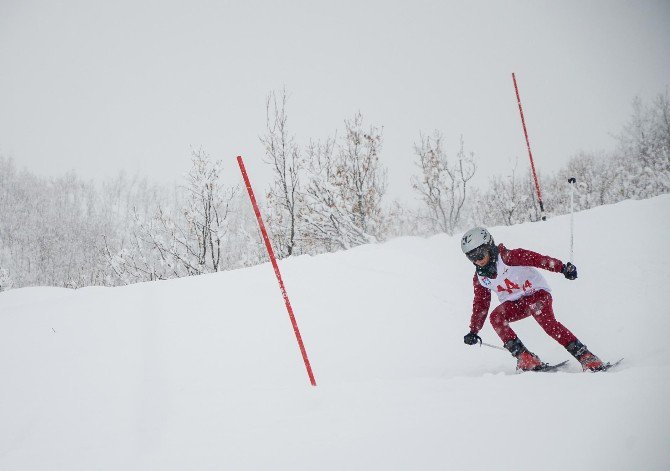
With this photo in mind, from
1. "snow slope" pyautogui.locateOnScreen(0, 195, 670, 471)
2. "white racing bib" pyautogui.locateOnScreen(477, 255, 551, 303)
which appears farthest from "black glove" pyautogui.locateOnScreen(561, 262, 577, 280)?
"snow slope" pyautogui.locateOnScreen(0, 195, 670, 471)

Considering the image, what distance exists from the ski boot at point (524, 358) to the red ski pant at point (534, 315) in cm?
7

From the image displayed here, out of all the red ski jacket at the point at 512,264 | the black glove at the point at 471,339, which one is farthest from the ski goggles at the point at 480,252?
the black glove at the point at 471,339

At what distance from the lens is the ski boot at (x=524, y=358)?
158 inches

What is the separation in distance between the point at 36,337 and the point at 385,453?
219 inches

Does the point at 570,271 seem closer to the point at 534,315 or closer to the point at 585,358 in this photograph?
the point at 534,315

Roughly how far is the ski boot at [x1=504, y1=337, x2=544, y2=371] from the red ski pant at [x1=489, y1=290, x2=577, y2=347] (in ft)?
0.23

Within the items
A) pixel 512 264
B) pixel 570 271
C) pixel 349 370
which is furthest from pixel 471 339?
pixel 349 370

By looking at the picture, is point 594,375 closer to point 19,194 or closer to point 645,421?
point 645,421

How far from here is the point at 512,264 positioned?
167 inches

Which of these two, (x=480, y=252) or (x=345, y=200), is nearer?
(x=480, y=252)

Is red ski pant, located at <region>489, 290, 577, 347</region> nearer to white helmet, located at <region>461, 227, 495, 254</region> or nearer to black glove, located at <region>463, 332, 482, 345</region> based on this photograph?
black glove, located at <region>463, 332, 482, 345</region>

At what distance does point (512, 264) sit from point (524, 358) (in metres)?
1.07

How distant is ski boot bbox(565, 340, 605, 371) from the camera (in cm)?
366

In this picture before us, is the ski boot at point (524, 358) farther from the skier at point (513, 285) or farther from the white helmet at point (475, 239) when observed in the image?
the white helmet at point (475, 239)
